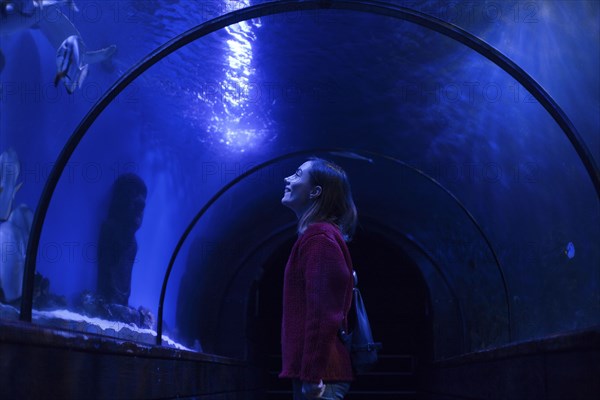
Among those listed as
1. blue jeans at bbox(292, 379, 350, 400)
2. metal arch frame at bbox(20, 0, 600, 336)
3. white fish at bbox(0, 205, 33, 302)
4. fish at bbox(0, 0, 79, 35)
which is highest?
metal arch frame at bbox(20, 0, 600, 336)

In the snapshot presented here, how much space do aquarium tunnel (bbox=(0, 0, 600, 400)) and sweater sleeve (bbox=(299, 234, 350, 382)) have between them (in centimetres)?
128

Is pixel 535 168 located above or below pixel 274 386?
above

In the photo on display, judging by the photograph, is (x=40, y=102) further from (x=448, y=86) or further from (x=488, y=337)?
(x=488, y=337)

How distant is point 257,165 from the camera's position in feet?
43.6

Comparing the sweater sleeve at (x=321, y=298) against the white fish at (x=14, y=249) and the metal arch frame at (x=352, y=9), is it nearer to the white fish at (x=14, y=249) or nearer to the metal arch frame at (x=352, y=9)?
the white fish at (x=14, y=249)

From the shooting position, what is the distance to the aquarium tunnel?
6992 millimetres

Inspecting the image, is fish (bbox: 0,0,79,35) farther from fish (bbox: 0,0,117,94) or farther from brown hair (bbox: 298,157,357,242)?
brown hair (bbox: 298,157,357,242)

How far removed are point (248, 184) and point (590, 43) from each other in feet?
24.6

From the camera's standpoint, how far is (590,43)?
775cm

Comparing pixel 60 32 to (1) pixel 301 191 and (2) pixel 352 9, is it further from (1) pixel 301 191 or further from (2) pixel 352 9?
(1) pixel 301 191

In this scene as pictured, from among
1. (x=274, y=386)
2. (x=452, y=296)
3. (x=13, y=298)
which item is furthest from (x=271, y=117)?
(x=274, y=386)

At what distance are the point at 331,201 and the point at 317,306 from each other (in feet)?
2.44

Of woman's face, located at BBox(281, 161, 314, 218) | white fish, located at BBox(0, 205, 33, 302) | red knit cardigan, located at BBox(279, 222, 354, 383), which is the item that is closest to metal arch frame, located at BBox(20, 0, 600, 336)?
white fish, located at BBox(0, 205, 33, 302)

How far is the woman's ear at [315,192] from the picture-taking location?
4.43 m
